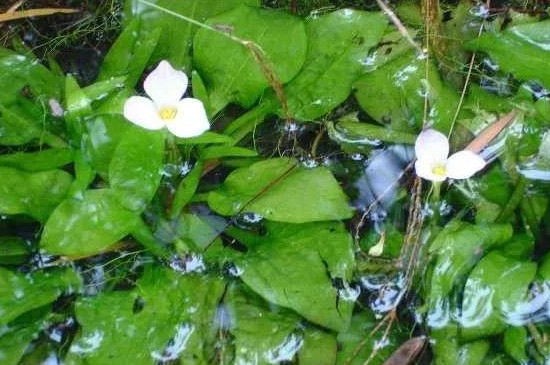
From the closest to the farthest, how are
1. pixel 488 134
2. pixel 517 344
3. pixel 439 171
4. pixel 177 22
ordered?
1. pixel 517 344
2. pixel 439 171
3. pixel 488 134
4. pixel 177 22

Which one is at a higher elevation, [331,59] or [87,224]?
[331,59]

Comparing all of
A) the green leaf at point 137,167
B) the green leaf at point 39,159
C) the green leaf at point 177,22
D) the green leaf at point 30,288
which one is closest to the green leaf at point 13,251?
the green leaf at point 30,288

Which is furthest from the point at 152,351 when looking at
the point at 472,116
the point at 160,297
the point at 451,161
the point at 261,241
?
the point at 472,116

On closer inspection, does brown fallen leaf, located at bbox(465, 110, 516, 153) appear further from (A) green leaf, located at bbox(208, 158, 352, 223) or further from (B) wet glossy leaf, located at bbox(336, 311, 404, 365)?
(B) wet glossy leaf, located at bbox(336, 311, 404, 365)

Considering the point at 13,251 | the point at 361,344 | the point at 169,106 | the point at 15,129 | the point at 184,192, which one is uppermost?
the point at 169,106

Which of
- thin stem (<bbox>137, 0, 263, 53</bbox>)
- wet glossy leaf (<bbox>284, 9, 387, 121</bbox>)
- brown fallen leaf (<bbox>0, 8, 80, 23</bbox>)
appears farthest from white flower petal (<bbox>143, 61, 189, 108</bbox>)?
brown fallen leaf (<bbox>0, 8, 80, 23</bbox>)

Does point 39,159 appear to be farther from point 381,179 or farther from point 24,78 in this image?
point 381,179

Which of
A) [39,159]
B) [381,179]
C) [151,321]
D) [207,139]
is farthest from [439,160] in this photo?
[39,159]
